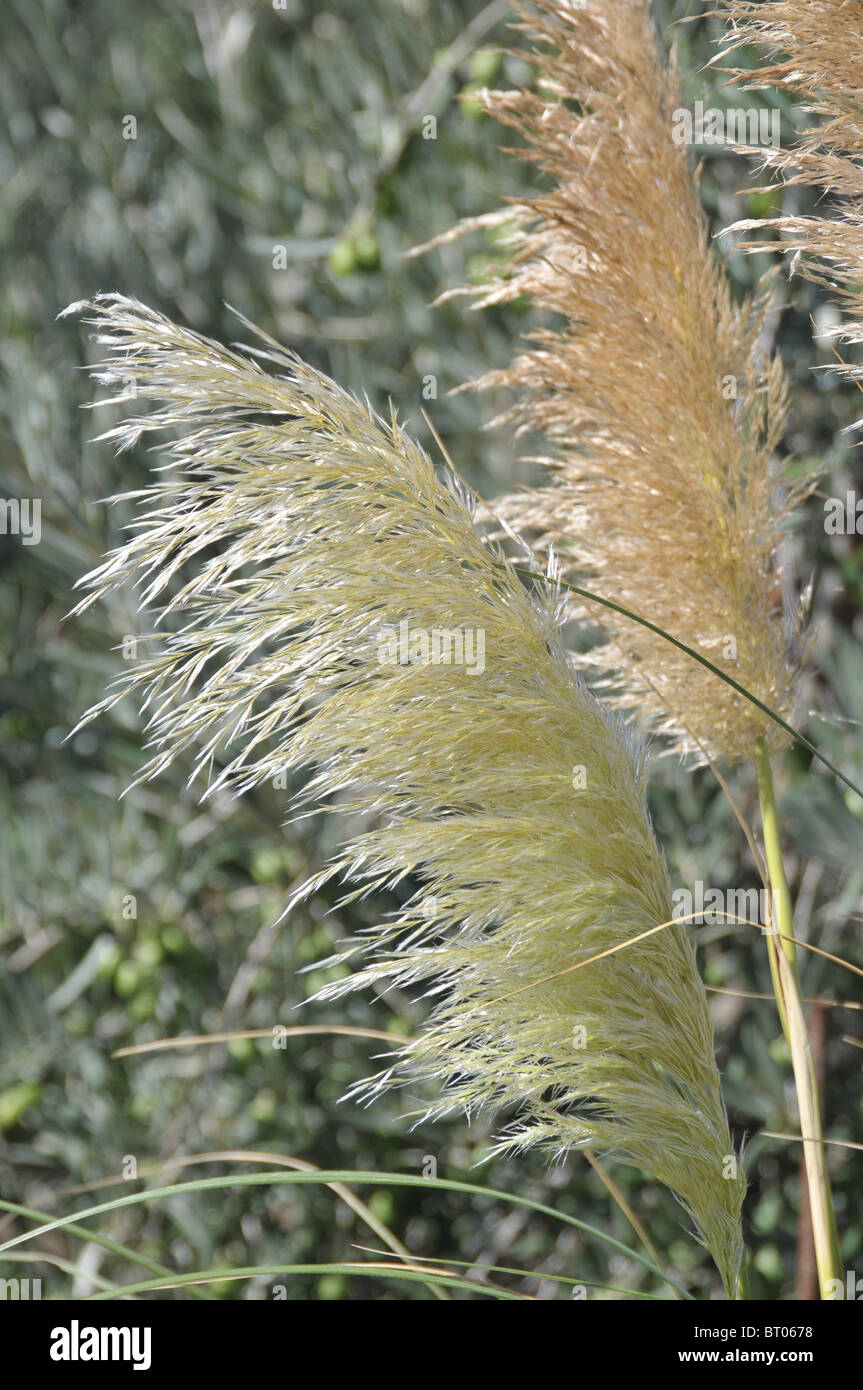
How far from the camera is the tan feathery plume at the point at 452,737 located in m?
0.50

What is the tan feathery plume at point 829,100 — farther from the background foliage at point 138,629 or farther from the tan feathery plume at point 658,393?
the background foliage at point 138,629

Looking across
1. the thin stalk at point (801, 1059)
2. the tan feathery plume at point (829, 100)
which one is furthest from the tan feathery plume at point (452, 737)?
the tan feathery plume at point (829, 100)

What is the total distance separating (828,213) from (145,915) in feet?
3.84

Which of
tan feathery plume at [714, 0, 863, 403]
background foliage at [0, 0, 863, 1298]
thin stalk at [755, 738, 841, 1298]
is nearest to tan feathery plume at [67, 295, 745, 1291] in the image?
thin stalk at [755, 738, 841, 1298]

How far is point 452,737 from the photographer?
0.51m

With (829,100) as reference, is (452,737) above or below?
below

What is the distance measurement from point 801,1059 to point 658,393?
1.18 feet

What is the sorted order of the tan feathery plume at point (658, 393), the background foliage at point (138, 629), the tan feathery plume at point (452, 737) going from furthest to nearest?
the background foliage at point (138, 629) → the tan feathery plume at point (658, 393) → the tan feathery plume at point (452, 737)

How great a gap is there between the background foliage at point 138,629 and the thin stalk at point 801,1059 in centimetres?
66

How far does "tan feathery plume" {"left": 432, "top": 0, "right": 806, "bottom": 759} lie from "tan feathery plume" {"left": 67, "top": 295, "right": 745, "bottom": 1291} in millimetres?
118

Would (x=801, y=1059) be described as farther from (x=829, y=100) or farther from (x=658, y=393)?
(x=829, y=100)

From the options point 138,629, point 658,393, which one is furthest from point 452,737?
point 138,629
